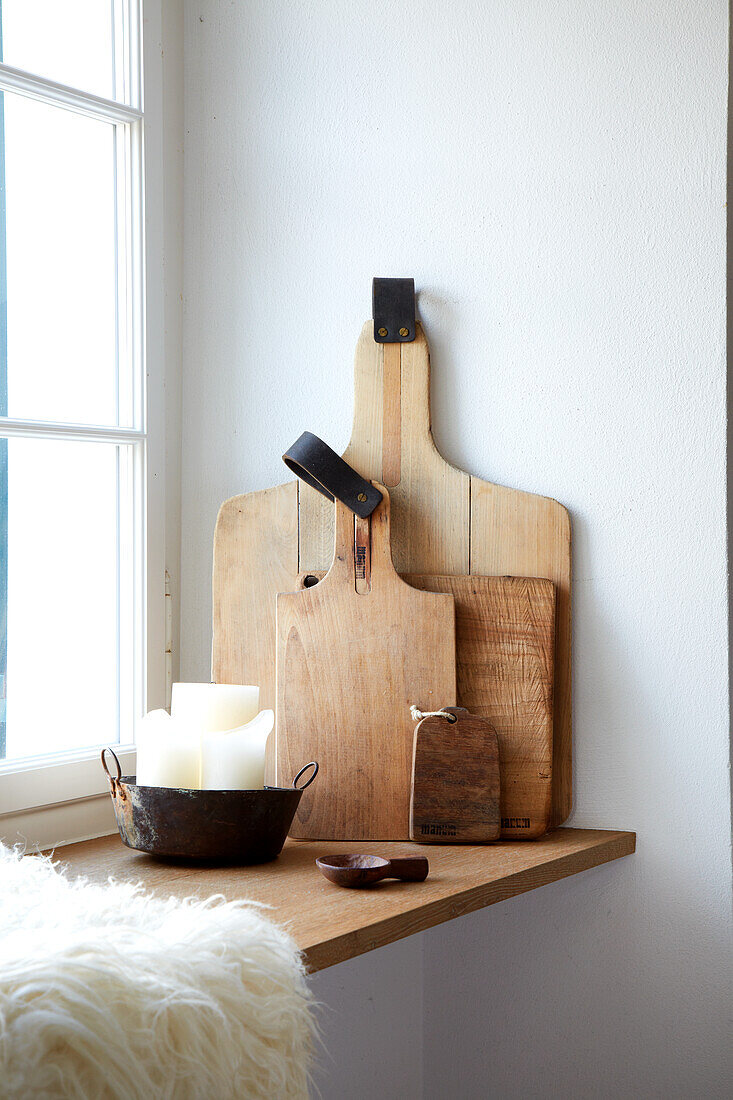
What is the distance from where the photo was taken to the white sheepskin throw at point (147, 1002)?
63 cm

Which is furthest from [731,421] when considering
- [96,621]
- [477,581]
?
[96,621]

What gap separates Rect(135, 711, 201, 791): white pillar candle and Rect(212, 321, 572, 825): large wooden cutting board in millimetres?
206

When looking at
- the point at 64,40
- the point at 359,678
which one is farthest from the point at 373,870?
the point at 64,40

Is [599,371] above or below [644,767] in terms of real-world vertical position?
above

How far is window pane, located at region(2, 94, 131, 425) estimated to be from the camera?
1.23 m

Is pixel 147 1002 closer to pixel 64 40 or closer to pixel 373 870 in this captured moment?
pixel 373 870

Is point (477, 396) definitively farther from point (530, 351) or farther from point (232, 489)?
point (232, 489)

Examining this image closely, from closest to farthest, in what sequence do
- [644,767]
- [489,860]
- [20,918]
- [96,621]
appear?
[20,918] → [489,860] → [644,767] → [96,621]

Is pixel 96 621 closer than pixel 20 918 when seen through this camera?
No

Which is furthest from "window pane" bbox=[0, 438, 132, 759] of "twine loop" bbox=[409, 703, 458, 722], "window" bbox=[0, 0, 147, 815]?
"twine loop" bbox=[409, 703, 458, 722]

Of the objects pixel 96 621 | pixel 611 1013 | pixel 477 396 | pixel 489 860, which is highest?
pixel 477 396

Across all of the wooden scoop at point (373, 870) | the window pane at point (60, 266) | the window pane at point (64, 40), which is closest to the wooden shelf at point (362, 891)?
the wooden scoop at point (373, 870)

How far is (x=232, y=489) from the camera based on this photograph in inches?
55.7

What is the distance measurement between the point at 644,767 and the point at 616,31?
85cm
